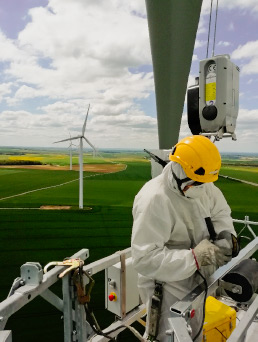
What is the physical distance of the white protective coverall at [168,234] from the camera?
2.19 metres

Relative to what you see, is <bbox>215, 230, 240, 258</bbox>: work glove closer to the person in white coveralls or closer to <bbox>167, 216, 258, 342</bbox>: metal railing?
the person in white coveralls

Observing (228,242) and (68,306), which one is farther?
(228,242)

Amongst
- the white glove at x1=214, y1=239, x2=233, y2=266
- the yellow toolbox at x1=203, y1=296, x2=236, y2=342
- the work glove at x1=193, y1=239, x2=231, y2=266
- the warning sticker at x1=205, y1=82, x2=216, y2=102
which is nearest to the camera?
the work glove at x1=193, y1=239, x2=231, y2=266

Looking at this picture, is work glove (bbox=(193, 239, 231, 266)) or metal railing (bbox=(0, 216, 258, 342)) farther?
work glove (bbox=(193, 239, 231, 266))

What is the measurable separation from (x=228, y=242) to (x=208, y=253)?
0.86 ft

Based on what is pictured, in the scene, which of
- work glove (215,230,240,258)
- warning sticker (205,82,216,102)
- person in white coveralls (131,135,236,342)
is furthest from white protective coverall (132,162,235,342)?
warning sticker (205,82,216,102)

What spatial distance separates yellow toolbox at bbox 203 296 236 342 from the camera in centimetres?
291

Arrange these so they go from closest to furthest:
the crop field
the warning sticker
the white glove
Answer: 1. the white glove
2. the warning sticker
3. the crop field

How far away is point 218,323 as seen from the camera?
2.99 m

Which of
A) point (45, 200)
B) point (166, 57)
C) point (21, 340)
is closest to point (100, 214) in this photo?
point (45, 200)

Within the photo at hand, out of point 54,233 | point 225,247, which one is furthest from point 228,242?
point 54,233

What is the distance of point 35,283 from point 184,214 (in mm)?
1290

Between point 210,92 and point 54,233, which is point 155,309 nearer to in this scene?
point 210,92

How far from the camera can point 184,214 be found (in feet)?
7.97
